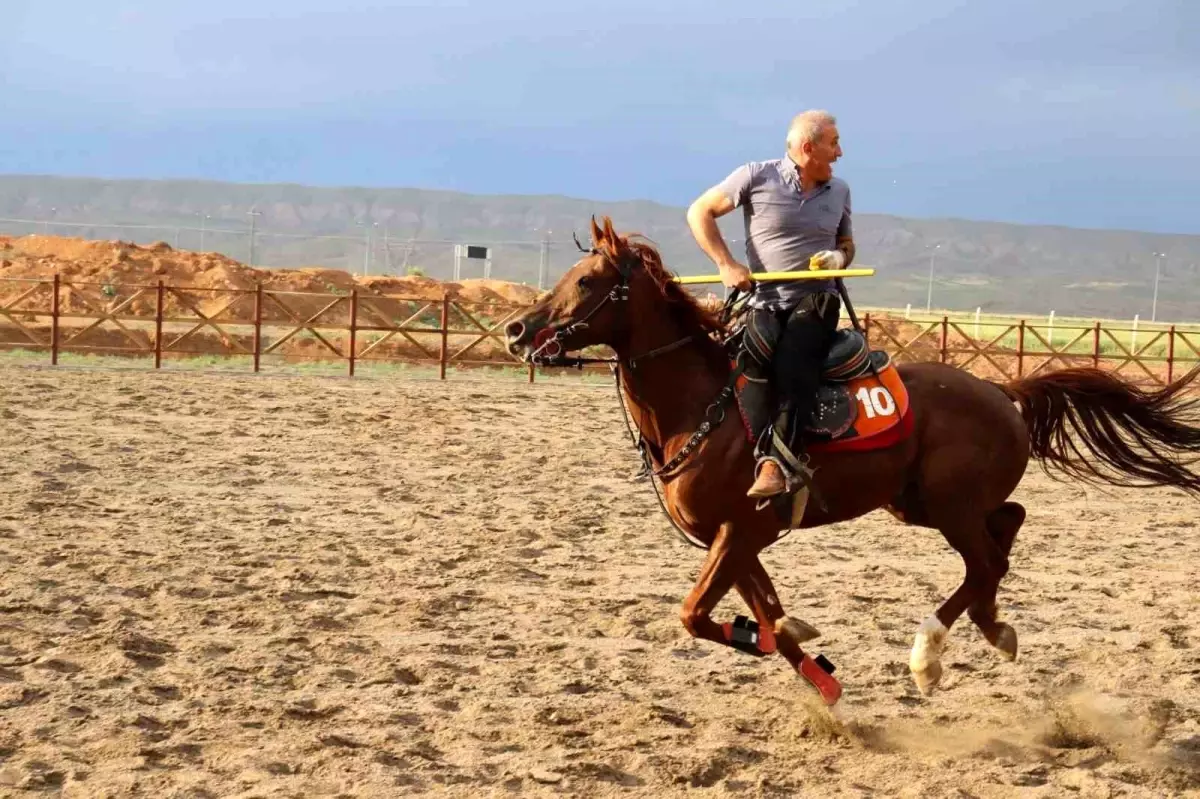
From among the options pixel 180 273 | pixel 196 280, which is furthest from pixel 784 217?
pixel 180 273

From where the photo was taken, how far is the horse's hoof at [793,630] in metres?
6.21

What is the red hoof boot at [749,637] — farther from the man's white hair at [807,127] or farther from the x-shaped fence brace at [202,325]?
the x-shaped fence brace at [202,325]

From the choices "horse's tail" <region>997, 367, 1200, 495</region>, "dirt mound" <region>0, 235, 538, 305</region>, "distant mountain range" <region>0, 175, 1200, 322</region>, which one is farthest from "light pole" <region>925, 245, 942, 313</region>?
"horse's tail" <region>997, 367, 1200, 495</region>

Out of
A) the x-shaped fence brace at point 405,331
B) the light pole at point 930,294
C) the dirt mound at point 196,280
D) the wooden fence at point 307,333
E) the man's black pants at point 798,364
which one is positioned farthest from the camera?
the light pole at point 930,294

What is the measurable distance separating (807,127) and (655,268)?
942mm

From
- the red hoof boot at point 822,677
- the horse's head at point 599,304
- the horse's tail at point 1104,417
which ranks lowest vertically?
the red hoof boot at point 822,677

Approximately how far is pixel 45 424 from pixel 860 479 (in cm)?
1111


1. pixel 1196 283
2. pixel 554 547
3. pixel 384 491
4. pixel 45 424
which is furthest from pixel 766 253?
pixel 1196 283

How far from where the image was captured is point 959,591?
21.1 feet

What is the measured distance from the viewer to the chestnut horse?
6055 millimetres

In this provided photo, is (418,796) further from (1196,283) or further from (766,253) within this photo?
(1196,283)

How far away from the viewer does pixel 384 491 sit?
11.8m

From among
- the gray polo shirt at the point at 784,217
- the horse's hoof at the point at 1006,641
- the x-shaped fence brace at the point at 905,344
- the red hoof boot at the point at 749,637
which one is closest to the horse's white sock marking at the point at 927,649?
the horse's hoof at the point at 1006,641

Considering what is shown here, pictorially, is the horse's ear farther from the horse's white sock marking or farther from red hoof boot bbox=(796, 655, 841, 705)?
the horse's white sock marking
